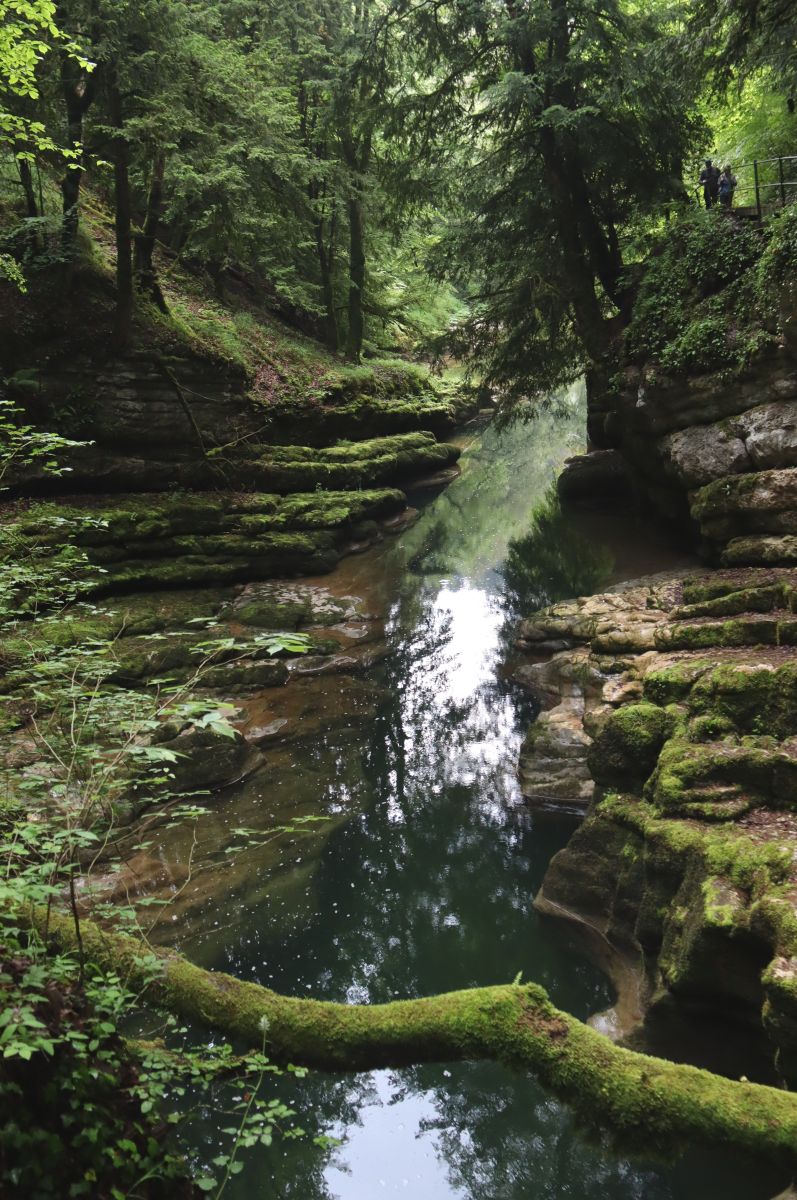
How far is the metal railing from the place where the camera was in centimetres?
1188

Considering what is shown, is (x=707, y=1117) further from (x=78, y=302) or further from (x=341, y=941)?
(x=78, y=302)

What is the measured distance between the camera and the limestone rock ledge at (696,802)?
471cm

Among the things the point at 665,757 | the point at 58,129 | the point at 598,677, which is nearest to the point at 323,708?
the point at 598,677

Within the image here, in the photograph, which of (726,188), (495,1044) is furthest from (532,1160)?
(726,188)

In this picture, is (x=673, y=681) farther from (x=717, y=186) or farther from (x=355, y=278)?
→ (x=355, y=278)

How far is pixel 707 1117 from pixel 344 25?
86.0ft

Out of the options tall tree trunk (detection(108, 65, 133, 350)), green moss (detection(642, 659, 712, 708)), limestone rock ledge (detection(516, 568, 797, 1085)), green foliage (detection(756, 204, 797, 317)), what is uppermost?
tall tree trunk (detection(108, 65, 133, 350))

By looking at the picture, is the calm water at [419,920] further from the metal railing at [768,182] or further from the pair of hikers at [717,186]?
the pair of hikers at [717,186]

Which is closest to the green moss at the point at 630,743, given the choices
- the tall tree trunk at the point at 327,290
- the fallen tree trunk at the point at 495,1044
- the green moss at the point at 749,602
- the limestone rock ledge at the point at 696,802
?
the limestone rock ledge at the point at 696,802

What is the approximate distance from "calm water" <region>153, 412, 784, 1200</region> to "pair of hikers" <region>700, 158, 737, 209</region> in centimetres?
703

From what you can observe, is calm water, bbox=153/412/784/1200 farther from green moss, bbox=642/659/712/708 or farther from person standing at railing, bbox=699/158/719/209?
person standing at railing, bbox=699/158/719/209

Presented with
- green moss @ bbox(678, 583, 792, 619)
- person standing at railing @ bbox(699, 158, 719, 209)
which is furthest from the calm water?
person standing at railing @ bbox(699, 158, 719, 209)

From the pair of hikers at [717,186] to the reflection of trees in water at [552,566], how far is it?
7.53m

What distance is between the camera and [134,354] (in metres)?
14.7
